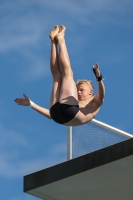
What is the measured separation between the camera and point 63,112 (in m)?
13.2

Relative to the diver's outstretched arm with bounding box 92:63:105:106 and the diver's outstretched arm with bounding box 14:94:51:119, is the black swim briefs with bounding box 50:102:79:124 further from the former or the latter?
the diver's outstretched arm with bounding box 14:94:51:119

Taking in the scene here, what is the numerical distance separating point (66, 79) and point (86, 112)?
0.55m

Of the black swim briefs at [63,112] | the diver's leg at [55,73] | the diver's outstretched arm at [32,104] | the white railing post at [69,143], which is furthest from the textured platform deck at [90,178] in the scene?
the diver's leg at [55,73]

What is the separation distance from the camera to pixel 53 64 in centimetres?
1346

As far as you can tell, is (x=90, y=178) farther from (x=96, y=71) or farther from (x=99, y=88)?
(x=96, y=71)

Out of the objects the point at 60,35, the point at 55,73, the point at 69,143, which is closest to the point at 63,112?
the point at 55,73

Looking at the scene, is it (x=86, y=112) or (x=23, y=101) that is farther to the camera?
(x=23, y=101)

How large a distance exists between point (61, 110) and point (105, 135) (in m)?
3.02

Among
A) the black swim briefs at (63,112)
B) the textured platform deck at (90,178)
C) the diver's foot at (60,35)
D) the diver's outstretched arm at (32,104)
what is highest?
the diver's foot at (60,35)

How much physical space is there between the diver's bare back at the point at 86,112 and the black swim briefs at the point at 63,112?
79 millimetres

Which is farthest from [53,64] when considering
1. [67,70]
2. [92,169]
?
[92,169]

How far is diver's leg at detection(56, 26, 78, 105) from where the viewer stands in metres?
13.3

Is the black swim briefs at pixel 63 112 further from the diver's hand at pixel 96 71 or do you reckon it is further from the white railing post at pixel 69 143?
the white railing post at pixel 69 143

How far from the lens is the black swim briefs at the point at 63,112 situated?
43.4ft
